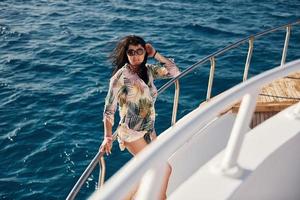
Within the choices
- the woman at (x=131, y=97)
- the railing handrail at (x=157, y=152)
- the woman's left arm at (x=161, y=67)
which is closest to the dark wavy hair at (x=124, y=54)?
the woman at (x=131, y=97)

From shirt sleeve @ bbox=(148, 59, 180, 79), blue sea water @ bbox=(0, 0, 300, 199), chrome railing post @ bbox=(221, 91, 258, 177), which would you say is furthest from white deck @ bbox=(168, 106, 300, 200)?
blue sea water @ bbox=(0, 0, 300, 199)

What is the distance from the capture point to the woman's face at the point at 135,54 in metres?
3.25

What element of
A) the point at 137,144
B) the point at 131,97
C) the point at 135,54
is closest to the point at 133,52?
the point at 135,54

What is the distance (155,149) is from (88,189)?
303 inches

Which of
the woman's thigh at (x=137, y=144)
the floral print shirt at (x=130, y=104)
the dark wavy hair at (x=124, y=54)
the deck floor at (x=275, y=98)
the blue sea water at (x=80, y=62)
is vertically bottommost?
the blue sea water at (x=80, y=62)

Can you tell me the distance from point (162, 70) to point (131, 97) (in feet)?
1.95

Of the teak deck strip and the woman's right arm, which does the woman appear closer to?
the woman's right arm

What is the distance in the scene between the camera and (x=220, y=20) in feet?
63.5

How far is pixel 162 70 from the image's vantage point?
3650mm

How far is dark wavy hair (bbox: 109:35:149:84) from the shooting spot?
3.26 metres

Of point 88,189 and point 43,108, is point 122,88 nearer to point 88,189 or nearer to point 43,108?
point 88,189

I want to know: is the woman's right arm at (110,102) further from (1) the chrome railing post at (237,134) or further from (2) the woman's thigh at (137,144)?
(1) the chrome railing post at (237,134)

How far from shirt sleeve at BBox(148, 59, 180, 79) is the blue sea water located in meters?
5.52

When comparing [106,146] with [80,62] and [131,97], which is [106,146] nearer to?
[131,97]
